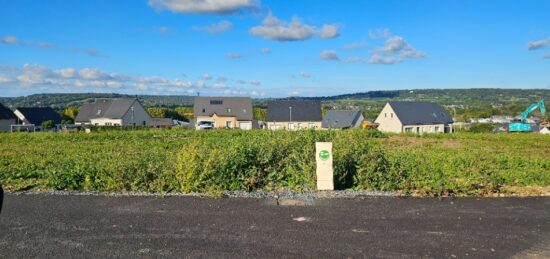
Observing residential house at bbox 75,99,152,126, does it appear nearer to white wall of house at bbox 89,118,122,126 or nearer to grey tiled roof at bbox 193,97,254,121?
white wall of house at bbox 89,118,122,126

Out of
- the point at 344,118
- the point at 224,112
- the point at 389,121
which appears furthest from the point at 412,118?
the point at 224,112

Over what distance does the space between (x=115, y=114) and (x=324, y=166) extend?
2465 inches

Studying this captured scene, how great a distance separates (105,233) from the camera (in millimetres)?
6156

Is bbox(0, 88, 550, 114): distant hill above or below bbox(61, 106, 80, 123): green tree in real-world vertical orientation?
above

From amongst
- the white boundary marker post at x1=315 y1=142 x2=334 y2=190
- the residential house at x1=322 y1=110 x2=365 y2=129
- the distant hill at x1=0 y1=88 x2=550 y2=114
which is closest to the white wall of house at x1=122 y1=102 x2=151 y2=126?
the residential house at x1=322 y1=110 x2=365 y2=129

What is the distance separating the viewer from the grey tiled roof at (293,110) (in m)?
65.9

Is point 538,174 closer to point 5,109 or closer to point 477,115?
point 5,109

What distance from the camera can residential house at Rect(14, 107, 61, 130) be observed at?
217 feet

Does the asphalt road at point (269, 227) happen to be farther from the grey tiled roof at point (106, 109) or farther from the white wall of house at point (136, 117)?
the grey tiled roof at point (106, 109)

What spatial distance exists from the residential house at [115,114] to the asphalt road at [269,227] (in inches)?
2346

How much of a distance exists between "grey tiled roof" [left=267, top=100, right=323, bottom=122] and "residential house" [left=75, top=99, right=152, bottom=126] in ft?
65.1

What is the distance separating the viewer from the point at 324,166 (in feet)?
29.7

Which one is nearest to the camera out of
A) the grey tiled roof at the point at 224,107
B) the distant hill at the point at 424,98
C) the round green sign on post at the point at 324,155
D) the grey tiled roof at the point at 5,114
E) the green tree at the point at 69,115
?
the round green sign on post at the point at 324,155

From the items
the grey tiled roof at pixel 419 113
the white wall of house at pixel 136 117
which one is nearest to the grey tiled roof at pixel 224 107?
the white wall of house at pixel 136 117
